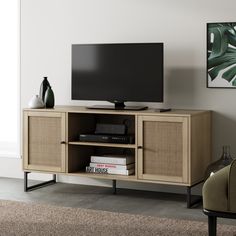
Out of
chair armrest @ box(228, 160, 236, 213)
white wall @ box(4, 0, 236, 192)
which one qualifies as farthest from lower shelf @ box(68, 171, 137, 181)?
chair armrest @ box(228, 160, 236, 213)

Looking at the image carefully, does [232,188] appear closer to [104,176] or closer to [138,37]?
[104,176]

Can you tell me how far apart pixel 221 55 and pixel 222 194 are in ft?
6.65

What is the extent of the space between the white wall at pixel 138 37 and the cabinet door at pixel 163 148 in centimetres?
50

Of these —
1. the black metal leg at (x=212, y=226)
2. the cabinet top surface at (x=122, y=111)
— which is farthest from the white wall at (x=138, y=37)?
the black metal leg at (x=212, y=226)

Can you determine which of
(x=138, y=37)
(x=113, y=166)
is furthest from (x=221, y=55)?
(x=113, y=166)

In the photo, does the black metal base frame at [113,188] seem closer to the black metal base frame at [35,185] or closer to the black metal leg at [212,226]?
the black metal base frame at [35,185]

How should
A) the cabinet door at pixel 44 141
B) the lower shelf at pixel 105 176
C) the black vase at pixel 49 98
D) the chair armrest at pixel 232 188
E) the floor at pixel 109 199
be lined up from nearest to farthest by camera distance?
the chair armrest at pixel 232 188 → the floor at pixel 109 199 → the lower shelf at pixel 105 176 → the cabinet door at pixel 44 141 → the black vase at pixel 49 98

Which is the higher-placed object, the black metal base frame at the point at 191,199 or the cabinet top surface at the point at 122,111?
the cabinet top surface at the point at 122,111

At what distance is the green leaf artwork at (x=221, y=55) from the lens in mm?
5238

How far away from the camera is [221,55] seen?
208 inches

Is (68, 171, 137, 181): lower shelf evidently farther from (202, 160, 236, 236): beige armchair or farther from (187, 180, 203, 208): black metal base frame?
(202, 160, 236, 236): beige armchair

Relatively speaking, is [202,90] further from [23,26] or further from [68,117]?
[23,26]

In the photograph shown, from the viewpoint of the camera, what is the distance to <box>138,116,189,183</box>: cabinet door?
16.3 ft

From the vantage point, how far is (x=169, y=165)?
505cm
